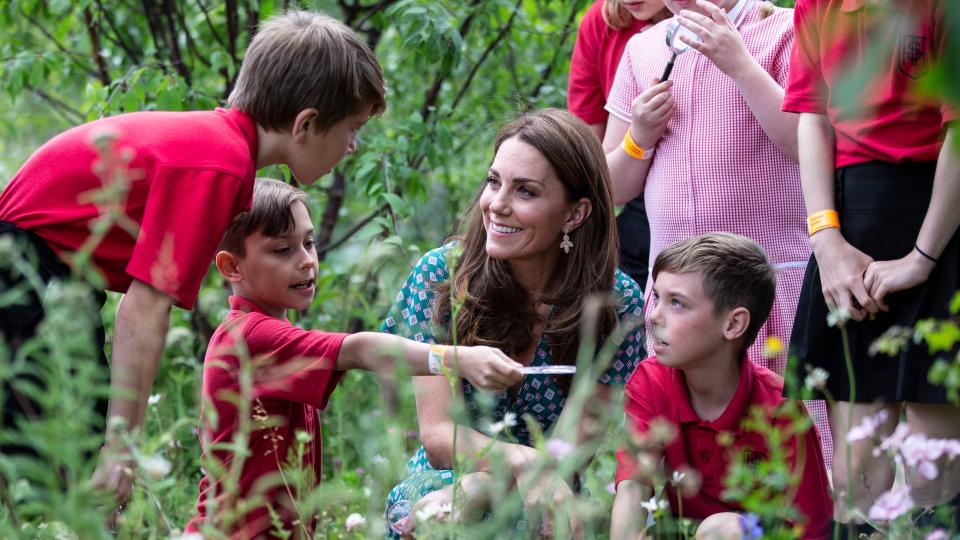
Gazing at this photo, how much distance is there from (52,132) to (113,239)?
448 centimetres

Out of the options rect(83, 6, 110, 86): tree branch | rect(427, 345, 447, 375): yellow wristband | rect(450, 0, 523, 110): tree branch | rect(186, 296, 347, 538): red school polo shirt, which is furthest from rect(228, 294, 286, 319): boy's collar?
rect(83, 6, 110, 86): tree branch

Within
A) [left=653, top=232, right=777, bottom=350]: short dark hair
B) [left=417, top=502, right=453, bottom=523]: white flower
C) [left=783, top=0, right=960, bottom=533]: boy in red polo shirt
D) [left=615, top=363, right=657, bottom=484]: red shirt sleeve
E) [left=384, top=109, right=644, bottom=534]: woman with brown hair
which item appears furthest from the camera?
[left=384, top=109, right=644, bottom=534]: woman with brown hair

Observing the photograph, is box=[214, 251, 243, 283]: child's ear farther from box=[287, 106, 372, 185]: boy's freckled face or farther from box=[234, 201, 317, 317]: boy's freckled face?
box=[287, 106, 372, 185]: boy's freckled face

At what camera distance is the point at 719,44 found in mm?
3021

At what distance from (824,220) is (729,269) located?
27cm

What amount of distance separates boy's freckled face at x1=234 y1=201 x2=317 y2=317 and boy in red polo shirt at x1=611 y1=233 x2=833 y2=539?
0.86 metres

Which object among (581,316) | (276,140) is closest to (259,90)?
(276,140)

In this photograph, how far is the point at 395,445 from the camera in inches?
63.2

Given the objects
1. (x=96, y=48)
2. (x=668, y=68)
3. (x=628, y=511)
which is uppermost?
(x=668, y=68)

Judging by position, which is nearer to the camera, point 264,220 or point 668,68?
point 264,220

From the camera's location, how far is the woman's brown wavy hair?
116 inches

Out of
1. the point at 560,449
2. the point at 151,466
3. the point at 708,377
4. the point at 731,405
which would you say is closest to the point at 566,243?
the point at 708,377

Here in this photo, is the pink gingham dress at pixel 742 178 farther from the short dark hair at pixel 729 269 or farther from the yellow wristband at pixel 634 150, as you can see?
the short dark hair at pixel 729 269

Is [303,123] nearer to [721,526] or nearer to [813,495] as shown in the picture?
[721,526]
